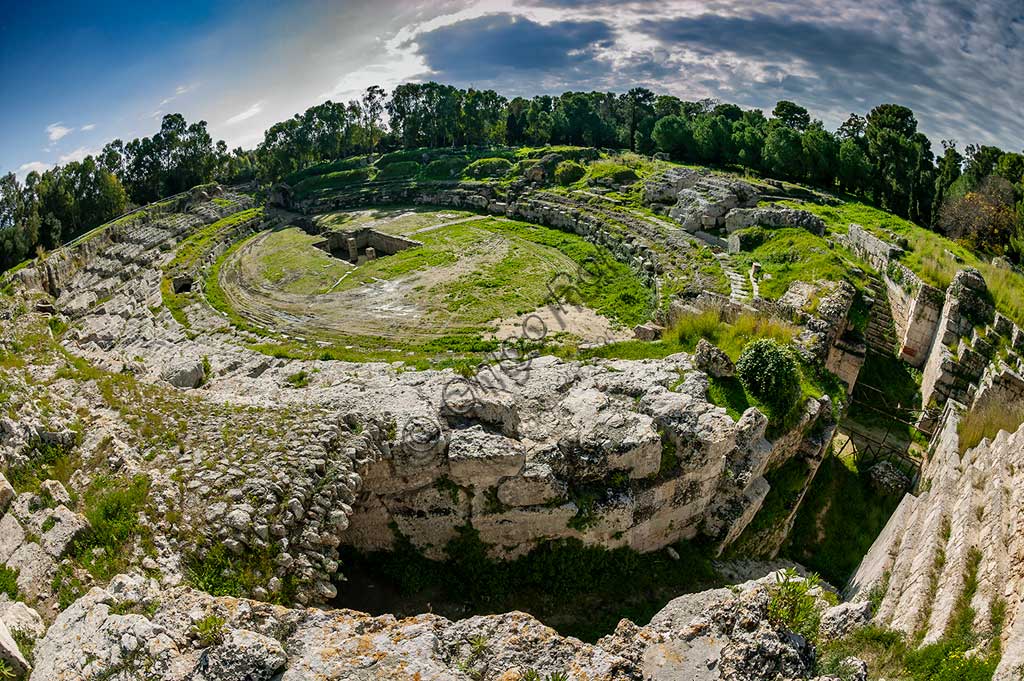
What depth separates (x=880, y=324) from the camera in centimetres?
2502

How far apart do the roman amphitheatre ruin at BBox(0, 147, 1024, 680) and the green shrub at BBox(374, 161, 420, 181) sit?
3010 centimetres

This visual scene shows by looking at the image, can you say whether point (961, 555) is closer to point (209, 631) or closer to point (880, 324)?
point (209, 631)

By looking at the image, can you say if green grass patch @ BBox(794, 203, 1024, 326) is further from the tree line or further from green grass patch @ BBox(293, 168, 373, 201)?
green grass patch @ BBox(293, 168, 373, 201)

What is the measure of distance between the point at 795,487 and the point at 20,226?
5280cm

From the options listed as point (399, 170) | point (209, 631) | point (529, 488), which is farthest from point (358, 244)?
point (209, 631)

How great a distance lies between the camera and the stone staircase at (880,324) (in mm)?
24250

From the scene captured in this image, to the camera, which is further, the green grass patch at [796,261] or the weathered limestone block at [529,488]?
the green grass patch at [796,261]

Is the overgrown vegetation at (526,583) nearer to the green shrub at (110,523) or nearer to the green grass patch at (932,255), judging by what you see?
the green shrub at (110,523)

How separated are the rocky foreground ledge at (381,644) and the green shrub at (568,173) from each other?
43.2 m

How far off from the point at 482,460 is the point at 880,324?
20.8 metres

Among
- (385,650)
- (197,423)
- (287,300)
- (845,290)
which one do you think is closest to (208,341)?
(287,300)

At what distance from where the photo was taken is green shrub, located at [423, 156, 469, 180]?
2178 inches

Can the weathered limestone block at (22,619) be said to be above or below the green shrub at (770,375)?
above

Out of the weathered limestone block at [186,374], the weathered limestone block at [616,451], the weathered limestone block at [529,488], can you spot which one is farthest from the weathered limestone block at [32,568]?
the weathered limestone block at [186,374]
